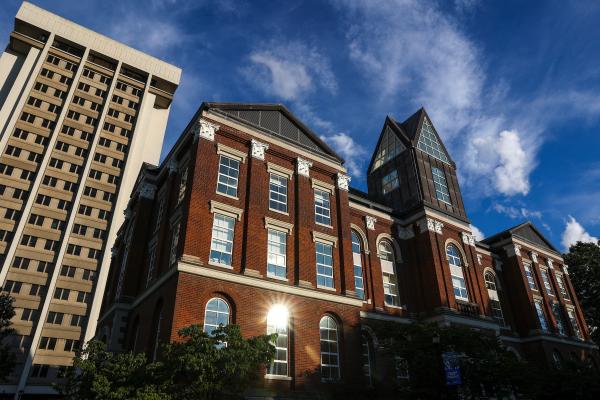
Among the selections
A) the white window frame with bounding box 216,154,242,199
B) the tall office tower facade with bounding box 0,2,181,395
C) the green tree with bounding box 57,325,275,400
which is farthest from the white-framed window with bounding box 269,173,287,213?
the tall office tower facade with bounding box 0,2,181,395

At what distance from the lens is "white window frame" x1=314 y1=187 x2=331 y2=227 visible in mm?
26812

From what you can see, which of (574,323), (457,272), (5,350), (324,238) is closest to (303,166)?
(324,238)

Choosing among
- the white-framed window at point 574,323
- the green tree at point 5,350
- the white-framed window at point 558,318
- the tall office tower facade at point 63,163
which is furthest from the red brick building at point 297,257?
the tall office tower facade at point 63,163

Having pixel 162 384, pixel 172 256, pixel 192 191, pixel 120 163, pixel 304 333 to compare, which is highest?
pixel 120 163

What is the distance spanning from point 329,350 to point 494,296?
20.8 metres

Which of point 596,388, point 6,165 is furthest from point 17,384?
point 596,388

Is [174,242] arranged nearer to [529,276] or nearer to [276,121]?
[276,121]

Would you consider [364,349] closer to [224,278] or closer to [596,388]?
Result: [224,278]

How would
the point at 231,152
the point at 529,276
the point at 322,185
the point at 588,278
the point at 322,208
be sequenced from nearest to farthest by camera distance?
the point at 231,152, the point at 322,208, the point at 322,185, the point at 529,276, the point at 588,278

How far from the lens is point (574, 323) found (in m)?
41.0

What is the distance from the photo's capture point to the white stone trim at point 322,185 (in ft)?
90.6

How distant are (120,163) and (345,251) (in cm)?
4901

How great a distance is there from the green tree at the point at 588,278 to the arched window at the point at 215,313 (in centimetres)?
4287

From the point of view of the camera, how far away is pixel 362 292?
28234 mm
